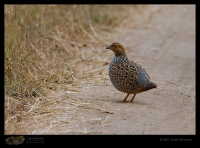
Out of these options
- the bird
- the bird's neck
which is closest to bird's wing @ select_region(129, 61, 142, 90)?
the bird

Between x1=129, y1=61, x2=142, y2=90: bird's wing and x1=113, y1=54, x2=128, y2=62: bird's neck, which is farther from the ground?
x1=113, y1=54, x2=128, y2=62: bird's neck

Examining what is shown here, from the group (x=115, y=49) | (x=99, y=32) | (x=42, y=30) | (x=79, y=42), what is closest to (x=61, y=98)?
(x=115, y=49)

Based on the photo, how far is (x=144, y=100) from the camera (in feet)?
26.8

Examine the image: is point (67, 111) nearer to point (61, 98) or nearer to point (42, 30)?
point (61, 98)

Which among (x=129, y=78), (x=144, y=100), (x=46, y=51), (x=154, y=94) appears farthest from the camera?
(x=46, y=51)

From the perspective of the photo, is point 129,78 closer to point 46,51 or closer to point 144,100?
point 144,100

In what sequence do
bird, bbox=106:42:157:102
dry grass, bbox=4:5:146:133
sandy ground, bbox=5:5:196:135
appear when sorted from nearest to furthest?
1. sandy ground, bbox=5:5:196:135
2. dry grass, bbox=4:5:146:133
3. bird, bbox=106:42:157:102

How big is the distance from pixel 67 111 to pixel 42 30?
11.1 ft

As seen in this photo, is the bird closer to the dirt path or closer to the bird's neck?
the bird's neck

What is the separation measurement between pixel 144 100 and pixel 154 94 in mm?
484

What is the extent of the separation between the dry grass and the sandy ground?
10.5 inches

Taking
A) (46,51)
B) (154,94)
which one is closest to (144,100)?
(154,94)

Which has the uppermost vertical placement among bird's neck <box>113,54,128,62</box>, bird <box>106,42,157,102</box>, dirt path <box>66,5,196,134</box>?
bird's neck <box>113,54,128,62</box>

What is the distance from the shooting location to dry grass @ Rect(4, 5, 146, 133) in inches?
293
